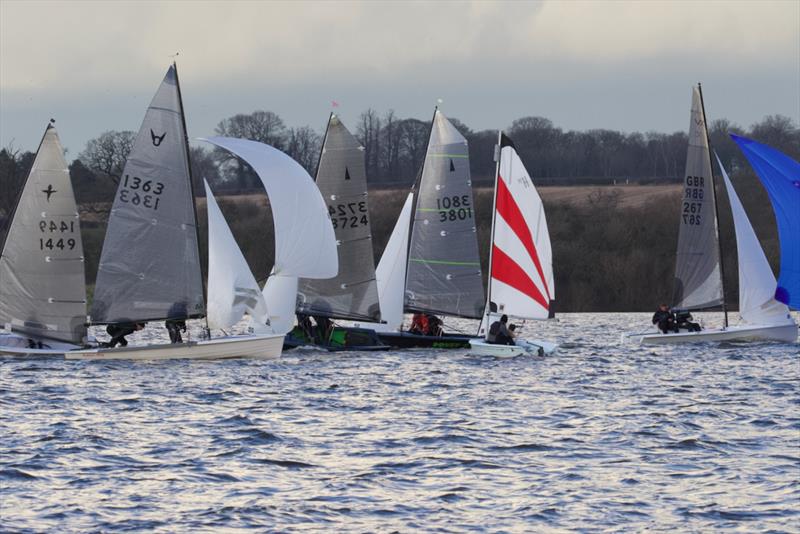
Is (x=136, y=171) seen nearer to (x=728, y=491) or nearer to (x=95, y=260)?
(x=728, y=491)

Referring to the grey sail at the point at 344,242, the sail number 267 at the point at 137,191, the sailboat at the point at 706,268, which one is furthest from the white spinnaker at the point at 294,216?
the sailboat at the point at 706,268

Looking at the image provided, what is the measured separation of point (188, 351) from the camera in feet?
98.9

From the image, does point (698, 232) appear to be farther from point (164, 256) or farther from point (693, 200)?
point (164, 256)

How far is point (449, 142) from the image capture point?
3716 cm

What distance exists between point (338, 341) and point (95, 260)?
39204 mm

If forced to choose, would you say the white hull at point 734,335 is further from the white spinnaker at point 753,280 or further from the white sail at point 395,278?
the white sail at point 395,278

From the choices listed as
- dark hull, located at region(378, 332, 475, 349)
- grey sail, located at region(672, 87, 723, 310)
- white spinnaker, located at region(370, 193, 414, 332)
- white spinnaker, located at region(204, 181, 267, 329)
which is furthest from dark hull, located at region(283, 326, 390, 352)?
grey sail, located at region(672, 87, 723, 310)

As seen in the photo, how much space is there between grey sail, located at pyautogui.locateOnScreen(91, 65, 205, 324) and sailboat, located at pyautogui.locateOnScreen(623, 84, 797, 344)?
13889 millimetres

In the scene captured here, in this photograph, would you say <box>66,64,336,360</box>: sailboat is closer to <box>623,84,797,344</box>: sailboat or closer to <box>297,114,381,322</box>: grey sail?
<box>297,114,381,322</box>: grey sail

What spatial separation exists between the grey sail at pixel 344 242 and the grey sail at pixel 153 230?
205 inches

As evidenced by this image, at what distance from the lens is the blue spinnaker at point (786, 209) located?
119 ft

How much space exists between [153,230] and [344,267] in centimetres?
657

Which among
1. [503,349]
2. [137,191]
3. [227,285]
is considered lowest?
[503,349]

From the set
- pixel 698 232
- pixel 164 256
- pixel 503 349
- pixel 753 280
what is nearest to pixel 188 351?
pixel 164 256
